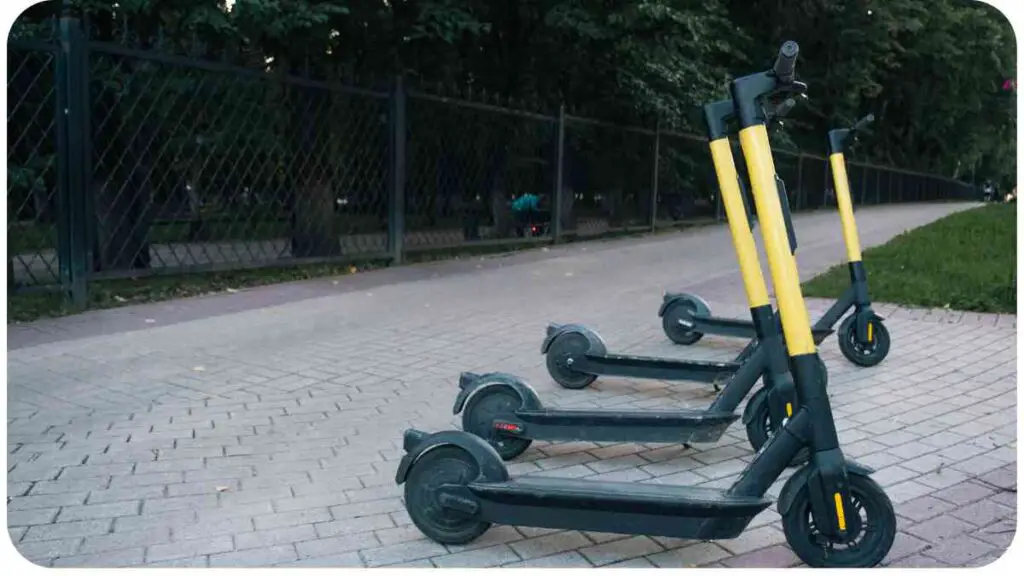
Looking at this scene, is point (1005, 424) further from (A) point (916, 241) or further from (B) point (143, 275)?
(A) point (916, 241)

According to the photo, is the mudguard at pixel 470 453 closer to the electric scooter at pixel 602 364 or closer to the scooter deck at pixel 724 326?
the electric scooter at pixel 602 364

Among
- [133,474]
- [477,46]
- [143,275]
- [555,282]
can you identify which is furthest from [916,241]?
[133,474]

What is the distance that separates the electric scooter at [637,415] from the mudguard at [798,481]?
426mm

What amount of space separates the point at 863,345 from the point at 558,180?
321 inches

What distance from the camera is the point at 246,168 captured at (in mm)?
9719

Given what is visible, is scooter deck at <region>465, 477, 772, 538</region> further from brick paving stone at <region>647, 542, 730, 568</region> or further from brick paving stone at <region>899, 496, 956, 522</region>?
brick paving stone at <region>899, 496, 956, 522</region>

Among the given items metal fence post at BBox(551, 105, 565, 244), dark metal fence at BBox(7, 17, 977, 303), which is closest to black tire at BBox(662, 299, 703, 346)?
dark metal fence at BBox(7, 17, 977, 303)

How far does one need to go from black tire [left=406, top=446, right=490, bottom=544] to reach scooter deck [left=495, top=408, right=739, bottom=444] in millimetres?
779

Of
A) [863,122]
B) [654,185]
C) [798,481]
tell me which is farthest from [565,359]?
[654,185]

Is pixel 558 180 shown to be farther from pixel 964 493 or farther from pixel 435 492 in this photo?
pixel 435 492

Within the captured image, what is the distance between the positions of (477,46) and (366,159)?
366 centimetres

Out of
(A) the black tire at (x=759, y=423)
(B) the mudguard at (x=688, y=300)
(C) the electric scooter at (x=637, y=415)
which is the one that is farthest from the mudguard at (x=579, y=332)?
(B) the mudguard at (x=688, y=300)

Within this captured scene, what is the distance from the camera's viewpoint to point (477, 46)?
13617 millimetres

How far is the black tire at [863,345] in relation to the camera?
600cm
